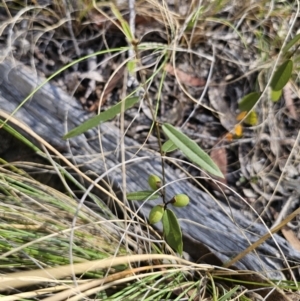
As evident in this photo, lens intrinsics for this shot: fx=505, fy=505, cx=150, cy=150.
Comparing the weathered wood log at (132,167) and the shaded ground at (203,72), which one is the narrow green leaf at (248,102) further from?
the weathered wood log at (132,167)

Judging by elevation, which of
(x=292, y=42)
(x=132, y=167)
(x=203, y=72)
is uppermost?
(x=292, y=42)

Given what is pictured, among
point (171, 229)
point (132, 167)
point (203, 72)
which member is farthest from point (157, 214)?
point (203, 72)

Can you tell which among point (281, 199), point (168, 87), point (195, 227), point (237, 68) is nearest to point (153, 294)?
point (195, 227)

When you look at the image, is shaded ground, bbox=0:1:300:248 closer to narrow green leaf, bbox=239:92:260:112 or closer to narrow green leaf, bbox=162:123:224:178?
narrow green leaf, bbox=239:92:260:112

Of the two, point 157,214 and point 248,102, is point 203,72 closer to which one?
point 248,102

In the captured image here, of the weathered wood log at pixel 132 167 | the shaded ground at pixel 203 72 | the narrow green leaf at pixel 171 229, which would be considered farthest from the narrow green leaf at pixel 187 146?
the shaded ground at pixel 203 72

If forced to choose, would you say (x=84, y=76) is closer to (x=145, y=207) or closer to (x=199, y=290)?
(x=145, y=207)

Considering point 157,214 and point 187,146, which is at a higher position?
point 187,146
